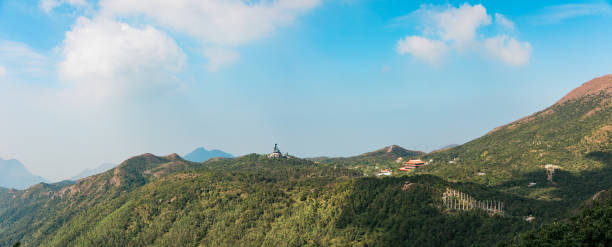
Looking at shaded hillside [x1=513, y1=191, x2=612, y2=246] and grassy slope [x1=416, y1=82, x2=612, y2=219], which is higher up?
grassy slope [x1=416, y1=82, x2=612, y2=219]

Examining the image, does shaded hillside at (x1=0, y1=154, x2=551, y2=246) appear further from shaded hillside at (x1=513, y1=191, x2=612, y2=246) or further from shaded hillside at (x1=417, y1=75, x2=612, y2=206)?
shaded hillside at (x1=417, y1=75, x2=612, y2=206)

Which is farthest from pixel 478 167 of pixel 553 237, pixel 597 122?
pixel 553 237

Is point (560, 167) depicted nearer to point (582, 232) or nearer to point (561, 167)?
point (561, 167)

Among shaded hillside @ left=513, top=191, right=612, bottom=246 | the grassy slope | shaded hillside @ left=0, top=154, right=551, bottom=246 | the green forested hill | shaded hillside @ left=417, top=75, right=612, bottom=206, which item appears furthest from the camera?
shaded hillside @ left=417, top=75, right=612, bottom=206

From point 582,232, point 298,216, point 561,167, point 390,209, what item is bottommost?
point 298,216

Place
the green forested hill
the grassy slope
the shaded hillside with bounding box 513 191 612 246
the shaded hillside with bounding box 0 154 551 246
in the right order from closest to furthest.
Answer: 1. the shaded hillside with bounding box 513 191 612 246
2. the green forested hill
3. the shaded hillside with bounding box 0 154 551 246
4. the grassy slope

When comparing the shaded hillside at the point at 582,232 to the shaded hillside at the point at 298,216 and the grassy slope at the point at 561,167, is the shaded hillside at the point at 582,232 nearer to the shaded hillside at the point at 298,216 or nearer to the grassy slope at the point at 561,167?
the shaded hillside at the point at 298,216

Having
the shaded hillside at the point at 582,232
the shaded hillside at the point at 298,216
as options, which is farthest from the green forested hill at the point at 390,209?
the shaded hillside at the point at 298,216

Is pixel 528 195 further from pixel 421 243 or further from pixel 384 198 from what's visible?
pixel 421 243

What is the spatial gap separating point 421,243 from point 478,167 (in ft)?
411

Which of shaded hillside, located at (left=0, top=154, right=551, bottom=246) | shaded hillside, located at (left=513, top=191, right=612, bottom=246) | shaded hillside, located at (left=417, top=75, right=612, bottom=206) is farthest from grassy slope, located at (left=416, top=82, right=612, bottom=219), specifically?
shaded hillside, located at (left=513, top=191, right=612, bottom=246)

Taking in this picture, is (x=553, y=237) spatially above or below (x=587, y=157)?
below

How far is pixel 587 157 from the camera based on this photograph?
16762 cm

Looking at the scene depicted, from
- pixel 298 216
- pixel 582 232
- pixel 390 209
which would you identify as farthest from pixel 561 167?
pixel 298 216
